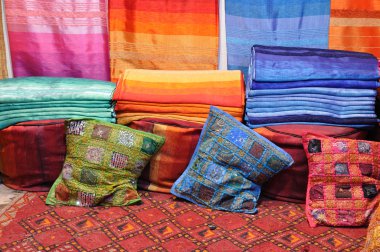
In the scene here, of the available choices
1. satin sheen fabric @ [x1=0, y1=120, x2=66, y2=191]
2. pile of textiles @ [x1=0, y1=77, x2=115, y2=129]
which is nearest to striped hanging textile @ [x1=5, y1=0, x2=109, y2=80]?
pile of textiles @ [x1=0, y1=77, x2=115, y2=129]

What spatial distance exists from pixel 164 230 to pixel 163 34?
1.25 meters

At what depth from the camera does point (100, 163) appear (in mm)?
2426

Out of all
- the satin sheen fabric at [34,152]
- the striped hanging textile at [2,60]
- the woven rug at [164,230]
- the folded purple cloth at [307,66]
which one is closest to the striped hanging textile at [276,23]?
the folded purple cloth at [307,66]

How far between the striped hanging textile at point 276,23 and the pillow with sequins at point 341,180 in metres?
0.77

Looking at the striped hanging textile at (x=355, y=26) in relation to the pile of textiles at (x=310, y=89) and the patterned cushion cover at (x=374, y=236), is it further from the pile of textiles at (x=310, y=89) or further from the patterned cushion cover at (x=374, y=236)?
the patterned cushion cover at (x=374, y=236)

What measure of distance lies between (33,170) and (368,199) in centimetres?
175

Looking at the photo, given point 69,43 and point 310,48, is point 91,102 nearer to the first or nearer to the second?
point 69,43

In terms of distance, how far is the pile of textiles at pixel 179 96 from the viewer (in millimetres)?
2566

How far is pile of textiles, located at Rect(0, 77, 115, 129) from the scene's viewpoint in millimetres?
2570

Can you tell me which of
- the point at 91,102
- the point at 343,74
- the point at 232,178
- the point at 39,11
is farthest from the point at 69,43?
the point at 343,74

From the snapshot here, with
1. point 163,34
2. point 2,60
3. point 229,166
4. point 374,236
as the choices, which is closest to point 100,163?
point 229,166

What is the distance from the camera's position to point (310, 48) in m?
2.69

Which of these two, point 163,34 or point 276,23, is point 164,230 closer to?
point 163,34

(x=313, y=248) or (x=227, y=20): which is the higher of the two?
(x=227, y=20)
